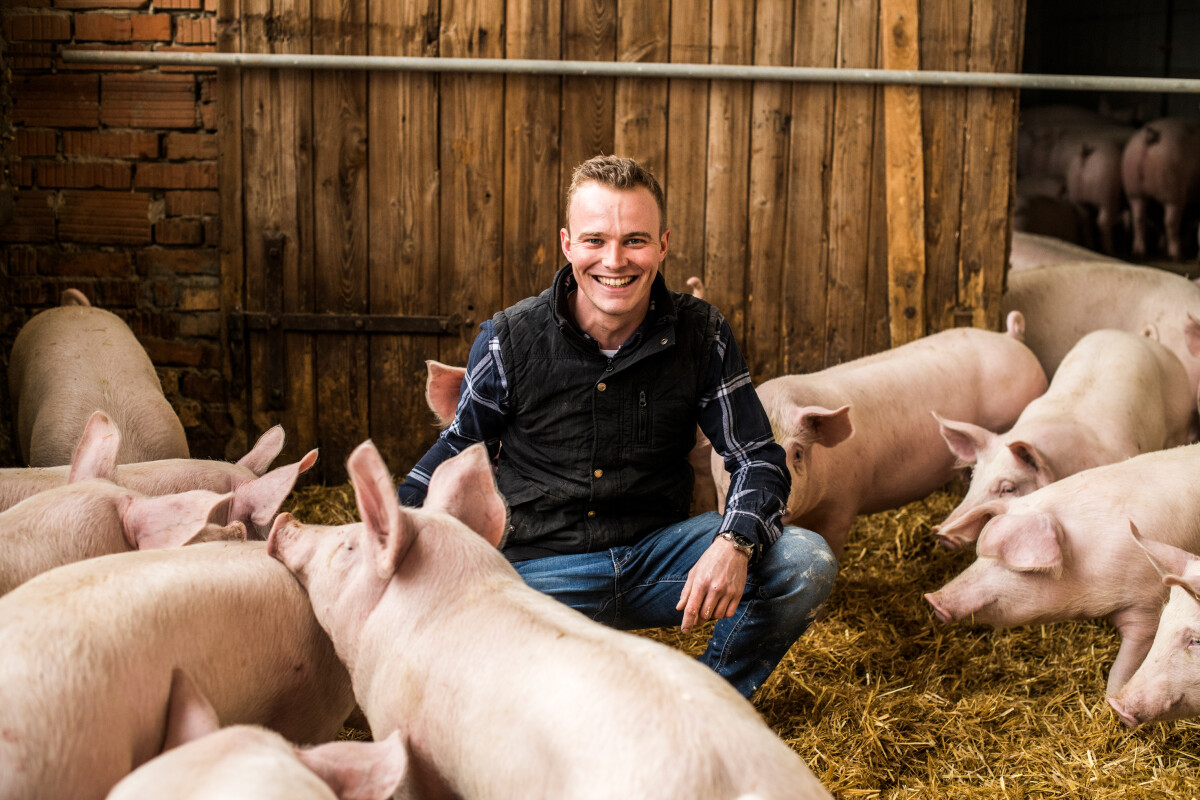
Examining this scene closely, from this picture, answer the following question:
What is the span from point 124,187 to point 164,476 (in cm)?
223

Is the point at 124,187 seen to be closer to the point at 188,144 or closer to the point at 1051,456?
the point at 188,144

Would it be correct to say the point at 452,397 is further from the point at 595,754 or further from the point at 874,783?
the point at 595,754

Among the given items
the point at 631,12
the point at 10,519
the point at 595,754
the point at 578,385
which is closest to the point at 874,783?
the point at 578,385

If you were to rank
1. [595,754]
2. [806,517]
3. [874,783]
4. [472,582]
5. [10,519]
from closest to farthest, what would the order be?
[595,754], [472,582], [10,519], [874,783], [806,517]

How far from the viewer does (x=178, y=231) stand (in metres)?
4.89

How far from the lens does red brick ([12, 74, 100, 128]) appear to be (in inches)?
187

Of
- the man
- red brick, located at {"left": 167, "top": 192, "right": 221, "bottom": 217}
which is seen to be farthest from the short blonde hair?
red brick, located at {"left": 167, "top": 192, "right": 221, "bottom": 217}

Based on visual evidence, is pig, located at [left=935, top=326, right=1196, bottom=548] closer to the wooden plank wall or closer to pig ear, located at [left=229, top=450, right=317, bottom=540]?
the wooden plank wall

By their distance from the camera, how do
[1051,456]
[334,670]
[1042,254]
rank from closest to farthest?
[334,670] < [1051,456] < [1042,254]

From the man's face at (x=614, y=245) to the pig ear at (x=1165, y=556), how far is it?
1.47m

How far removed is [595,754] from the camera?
64.1 inches

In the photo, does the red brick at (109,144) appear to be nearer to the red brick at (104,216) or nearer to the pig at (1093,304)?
the red brick at (104,216)

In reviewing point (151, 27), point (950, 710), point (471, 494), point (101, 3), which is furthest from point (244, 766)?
point (101, 3)

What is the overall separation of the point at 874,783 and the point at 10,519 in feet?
7.21
